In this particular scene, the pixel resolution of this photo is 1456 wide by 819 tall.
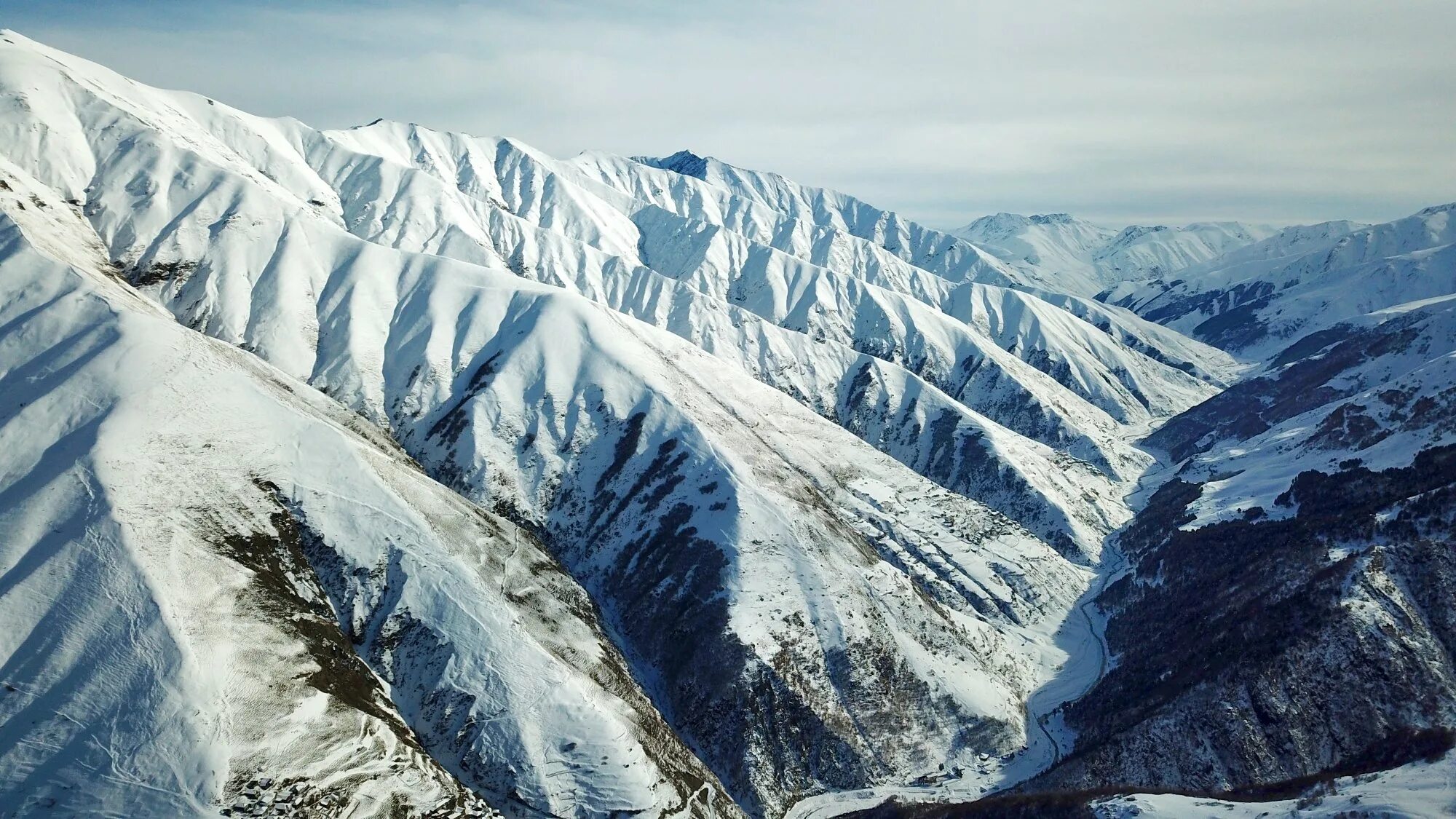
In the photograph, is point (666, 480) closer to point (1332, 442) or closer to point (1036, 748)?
point (1036, 748)

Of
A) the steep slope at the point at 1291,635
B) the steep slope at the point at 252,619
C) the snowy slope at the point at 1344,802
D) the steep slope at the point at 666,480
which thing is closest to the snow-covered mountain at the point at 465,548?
the steep slope at the point at 252,619

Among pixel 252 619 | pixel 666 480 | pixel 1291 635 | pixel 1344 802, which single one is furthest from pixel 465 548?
pixel 1291 635

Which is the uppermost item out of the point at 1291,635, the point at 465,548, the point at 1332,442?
the point at 1332,442

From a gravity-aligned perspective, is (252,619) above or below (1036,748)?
above

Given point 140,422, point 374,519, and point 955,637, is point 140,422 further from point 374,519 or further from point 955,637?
point 955,637

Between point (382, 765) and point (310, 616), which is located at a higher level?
point (310, 616)

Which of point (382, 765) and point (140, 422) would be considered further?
point (140, 422)

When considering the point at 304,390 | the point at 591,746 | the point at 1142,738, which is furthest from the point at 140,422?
the point at 1142,738

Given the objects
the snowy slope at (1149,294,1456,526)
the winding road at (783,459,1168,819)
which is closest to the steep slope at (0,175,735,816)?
the winding road at (783,459,1168,819)
